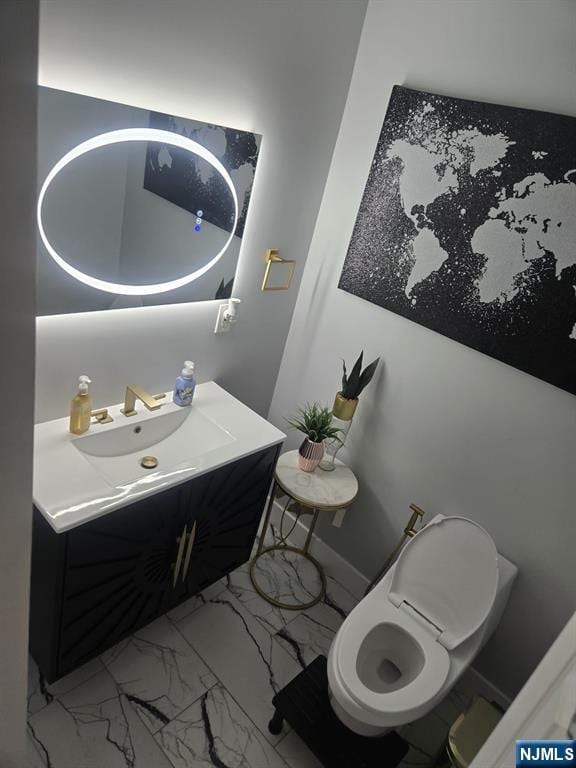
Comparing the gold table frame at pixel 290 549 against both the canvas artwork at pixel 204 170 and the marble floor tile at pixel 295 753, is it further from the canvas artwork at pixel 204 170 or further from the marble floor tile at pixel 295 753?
the canvas artwork at pixel 204 170

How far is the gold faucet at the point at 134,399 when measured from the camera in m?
1.92

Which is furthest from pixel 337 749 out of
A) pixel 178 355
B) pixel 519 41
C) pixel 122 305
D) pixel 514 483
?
pixel 519 41

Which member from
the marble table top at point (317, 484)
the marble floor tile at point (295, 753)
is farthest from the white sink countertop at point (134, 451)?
the marble floor tile at point (295, 753)

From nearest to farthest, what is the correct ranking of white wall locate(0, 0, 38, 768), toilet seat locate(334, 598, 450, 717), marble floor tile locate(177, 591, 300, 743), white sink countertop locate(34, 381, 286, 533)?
white wall locate(0, 0, 38, 768) → white sink countertop locate(34, 381, 286, 533) → toilet seat locate(334, 598, 450, 717) → marble floor tile locate(177, 591, 300, 743)

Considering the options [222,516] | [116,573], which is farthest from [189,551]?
[116,573]

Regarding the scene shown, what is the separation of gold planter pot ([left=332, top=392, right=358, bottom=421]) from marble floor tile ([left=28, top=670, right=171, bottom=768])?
137cm

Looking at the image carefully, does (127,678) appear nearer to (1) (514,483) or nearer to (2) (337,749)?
(2) (337,749)

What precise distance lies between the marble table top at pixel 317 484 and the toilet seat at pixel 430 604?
1.20ft

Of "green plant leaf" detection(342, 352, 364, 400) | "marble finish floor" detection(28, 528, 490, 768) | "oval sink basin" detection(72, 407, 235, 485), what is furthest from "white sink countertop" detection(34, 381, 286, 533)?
"marble finish floor" detection(28, 528, 490, 768)

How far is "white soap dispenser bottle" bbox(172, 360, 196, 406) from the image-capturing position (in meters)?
2.11

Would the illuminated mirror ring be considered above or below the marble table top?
above

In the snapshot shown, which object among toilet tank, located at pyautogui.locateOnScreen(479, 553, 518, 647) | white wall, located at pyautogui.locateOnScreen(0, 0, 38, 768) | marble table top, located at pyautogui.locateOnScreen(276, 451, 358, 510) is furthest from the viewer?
marble table top, located at pyautogui.locateOnScreen(276, 451, 358, 510)

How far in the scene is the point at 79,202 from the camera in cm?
159

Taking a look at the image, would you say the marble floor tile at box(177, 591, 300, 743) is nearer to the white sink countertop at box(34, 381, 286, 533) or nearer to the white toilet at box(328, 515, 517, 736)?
the white toilet at box(328, 515, 517, 736)
